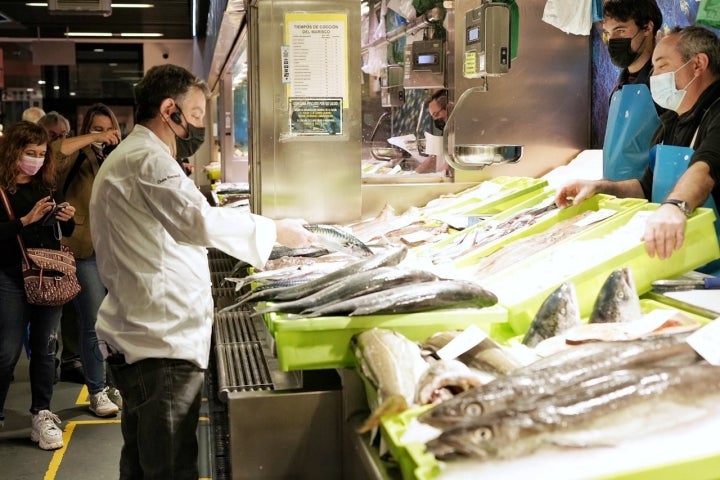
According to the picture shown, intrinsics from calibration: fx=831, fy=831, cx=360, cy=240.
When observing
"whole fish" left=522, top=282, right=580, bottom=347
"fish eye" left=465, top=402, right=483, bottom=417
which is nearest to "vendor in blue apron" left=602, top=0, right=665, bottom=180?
"whole fish" left=522, top=282, right=580, bottom=347

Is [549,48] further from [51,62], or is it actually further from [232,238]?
[51,62]

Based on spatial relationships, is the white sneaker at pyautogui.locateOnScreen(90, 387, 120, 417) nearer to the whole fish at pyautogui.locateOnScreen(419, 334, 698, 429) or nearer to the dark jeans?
the dark jeans

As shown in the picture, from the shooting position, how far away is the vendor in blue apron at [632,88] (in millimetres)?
3963

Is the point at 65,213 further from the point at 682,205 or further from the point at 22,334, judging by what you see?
the point at 682,205

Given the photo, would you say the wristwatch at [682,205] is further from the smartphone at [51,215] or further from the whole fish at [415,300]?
the smartphone at [51,215]

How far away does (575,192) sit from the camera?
3.42 metres

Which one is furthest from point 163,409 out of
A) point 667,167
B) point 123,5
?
point 123,5

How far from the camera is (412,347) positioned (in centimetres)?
202

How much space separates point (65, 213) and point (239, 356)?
104 inches

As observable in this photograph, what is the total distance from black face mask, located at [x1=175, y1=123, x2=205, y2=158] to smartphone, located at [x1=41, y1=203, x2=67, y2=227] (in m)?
1.89

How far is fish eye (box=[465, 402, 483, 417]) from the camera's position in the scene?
1.48 metres

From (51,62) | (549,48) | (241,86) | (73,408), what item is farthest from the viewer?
(51,62)

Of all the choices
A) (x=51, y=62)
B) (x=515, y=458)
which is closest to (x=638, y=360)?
(x=515, y=458)

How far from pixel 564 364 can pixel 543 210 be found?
200 cm
